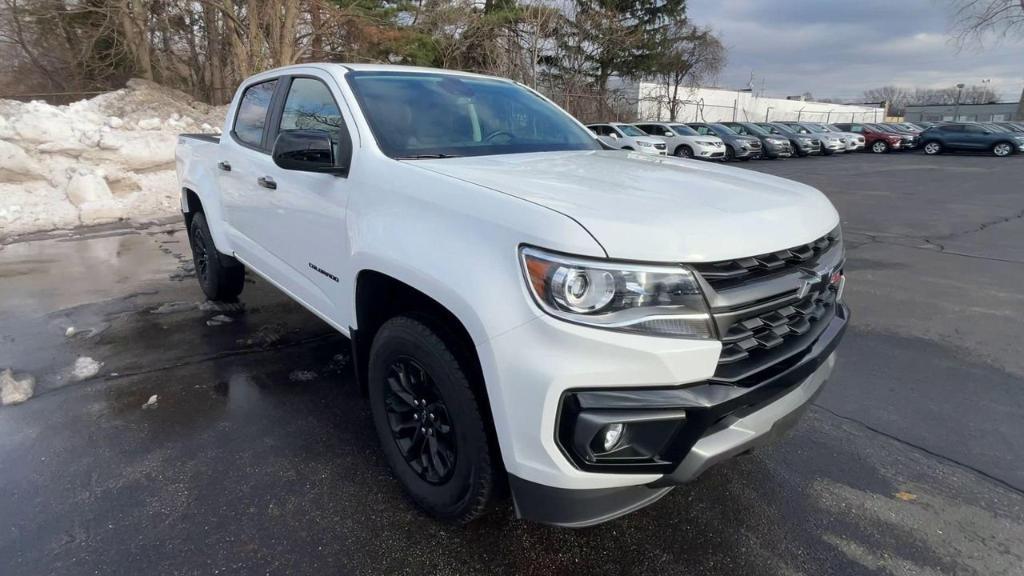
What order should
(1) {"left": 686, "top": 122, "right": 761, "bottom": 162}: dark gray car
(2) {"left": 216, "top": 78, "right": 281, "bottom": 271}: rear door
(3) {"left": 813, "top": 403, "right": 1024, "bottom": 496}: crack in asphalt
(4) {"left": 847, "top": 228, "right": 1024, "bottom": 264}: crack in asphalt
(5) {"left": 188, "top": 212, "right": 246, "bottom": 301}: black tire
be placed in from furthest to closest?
(1) {"left": 686, "top": 122, "right": 761, "bottom": 162}: dark gray car, (4) {"left": 847, "top": 228, "right": 1024, "bottom": 264}: crack in asphalt, (5) {"left": 188, "top": 212, "right": 246, "bottom": 301}: black tire, (2) {"left": 216, "top": 78, "right": 281, "bottom": 271}: rear door, (3) {"left": 813, "top": 403, "right": 1024, "bottom": 496}: crack in asphalt

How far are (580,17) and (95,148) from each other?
2205 centimetres

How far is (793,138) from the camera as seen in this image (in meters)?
25.9

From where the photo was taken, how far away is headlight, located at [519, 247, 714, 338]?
1771 mm

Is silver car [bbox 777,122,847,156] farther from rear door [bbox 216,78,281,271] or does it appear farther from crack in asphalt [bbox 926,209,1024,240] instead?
rear door [bbox 216,78,281,271]

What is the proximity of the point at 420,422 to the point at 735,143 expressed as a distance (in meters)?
23.5

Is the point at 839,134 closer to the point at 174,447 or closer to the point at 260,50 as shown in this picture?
the point at 260,50

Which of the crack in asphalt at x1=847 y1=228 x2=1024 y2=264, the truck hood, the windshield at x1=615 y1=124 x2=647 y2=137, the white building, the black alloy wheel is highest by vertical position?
the white building

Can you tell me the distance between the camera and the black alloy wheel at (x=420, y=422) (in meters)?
2.33

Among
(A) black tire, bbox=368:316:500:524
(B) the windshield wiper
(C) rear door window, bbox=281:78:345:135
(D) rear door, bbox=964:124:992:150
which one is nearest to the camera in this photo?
(A) black tire, bbox=368:316:500:524

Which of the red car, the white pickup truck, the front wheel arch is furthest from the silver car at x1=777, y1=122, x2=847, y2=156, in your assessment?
the white pickup truck

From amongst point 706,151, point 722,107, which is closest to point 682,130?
point 706,151

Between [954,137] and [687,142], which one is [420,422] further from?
[954,137]

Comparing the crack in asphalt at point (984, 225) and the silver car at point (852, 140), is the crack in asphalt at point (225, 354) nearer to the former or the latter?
the crack in asphalt at point (984, 225)

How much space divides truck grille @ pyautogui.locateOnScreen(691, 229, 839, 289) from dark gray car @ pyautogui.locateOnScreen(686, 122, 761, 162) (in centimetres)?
2262
